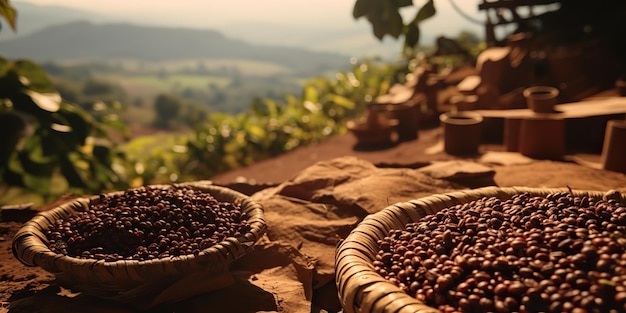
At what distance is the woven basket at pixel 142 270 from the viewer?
6.68ft

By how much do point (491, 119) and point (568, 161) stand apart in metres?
1.30

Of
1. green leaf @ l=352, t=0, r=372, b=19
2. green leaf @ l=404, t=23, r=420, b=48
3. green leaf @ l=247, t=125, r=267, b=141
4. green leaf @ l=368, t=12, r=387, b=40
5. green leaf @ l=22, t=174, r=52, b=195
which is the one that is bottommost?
green leaf @ l=247, t=125, r=267, b=141

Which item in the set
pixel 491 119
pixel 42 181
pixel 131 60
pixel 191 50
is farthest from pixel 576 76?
pixel 191 50

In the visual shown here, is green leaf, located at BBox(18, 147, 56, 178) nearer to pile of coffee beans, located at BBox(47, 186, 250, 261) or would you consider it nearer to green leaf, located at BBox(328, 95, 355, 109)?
pile of coffee beans, located at BBox(47, 186, 250, 261)

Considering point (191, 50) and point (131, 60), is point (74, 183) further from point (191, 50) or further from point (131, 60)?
point (191, 50)

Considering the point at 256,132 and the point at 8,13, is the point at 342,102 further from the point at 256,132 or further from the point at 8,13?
the point at 8,13

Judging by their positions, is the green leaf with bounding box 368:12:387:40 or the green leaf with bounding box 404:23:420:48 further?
the green leaf with bounding box 404:23:420:48

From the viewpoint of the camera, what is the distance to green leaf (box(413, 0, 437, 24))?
2.57m

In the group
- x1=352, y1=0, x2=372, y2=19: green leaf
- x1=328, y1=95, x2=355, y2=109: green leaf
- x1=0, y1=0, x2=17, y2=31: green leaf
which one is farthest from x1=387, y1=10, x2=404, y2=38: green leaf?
x1=328, y1=95, x2=355, y2=109: green leaf

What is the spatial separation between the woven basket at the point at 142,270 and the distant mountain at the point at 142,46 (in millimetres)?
57864

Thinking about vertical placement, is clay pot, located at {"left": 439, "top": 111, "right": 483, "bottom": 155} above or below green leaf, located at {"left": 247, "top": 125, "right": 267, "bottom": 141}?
above

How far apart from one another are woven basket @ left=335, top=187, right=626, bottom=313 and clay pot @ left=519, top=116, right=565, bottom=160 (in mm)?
2042

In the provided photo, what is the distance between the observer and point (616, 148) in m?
3.68

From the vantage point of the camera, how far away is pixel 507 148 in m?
4.77
